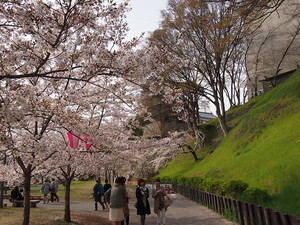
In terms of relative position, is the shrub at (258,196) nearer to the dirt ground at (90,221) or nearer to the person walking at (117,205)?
the person walking at (117,205)

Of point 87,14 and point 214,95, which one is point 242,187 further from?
point 214,95

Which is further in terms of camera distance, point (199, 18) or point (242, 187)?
point (199, 18)

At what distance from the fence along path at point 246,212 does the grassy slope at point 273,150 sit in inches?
30.8

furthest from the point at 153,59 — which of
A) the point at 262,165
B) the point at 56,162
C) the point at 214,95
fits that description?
the point at 214,95

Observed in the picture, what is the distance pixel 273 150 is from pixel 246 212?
557cm

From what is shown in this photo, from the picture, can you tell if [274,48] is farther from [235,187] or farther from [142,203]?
[142,203]

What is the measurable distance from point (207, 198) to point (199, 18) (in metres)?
13.2

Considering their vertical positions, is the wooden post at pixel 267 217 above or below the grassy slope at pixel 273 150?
below

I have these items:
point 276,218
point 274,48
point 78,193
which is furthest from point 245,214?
point 274,48

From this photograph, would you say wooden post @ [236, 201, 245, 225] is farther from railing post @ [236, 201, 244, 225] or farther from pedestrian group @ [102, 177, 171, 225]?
pedestrian group @ [102, 177, 171, 225]

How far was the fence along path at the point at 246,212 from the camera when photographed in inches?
210

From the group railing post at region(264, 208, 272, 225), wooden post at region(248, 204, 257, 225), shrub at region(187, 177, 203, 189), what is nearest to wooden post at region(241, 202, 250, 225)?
wooden post at region(248, 204, 257, 225)

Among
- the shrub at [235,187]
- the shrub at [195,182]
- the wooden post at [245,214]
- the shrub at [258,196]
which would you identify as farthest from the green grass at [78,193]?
the wooden post at [245,214]

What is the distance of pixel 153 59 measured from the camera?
6410 millimetres
